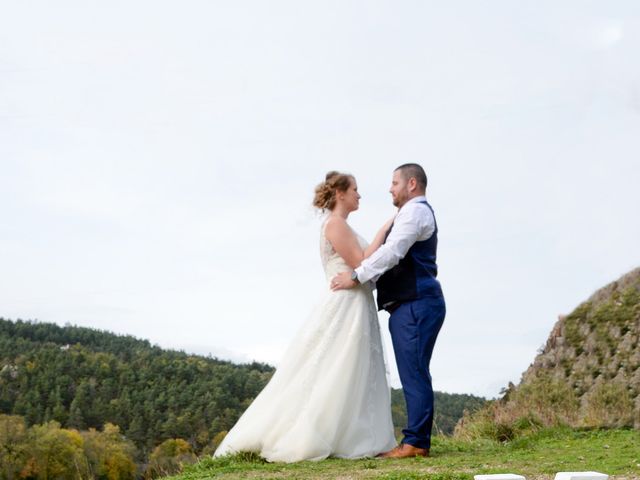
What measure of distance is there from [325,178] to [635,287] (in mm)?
8277

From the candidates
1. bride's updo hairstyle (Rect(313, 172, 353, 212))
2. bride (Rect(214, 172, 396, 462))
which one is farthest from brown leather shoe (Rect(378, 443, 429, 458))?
bride's updo hairstyle (Rect(313, 172, 353, 212))

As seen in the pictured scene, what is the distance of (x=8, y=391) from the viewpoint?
140m

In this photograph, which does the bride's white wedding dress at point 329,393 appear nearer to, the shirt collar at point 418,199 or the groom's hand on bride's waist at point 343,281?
the groom's hand on bride's waist at point 343,281

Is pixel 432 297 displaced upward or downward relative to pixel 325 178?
downward

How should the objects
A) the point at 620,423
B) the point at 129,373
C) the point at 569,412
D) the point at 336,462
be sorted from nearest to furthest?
the point at 336,462, the point at 620,423, the point at 569,412, the point at 129,373

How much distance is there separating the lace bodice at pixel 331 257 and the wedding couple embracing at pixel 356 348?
0.01m

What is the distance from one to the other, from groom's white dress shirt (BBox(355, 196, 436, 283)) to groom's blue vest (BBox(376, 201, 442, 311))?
12cm

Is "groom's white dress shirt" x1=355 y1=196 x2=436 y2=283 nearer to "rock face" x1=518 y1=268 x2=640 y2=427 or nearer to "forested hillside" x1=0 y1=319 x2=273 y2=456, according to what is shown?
"rock face" x1=518 y1=268 x2=640 y2=427

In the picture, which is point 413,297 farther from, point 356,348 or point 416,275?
point 356,348

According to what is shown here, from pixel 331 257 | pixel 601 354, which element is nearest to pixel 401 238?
pixel 331 257

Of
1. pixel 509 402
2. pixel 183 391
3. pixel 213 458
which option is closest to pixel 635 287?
pixel 509 402

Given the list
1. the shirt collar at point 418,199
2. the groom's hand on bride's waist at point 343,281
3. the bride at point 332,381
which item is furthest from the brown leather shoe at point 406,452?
the shirt collar at point 418,199

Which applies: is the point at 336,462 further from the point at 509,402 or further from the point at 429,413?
the point at 509,402

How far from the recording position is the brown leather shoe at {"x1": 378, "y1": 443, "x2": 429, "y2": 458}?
880 cm
